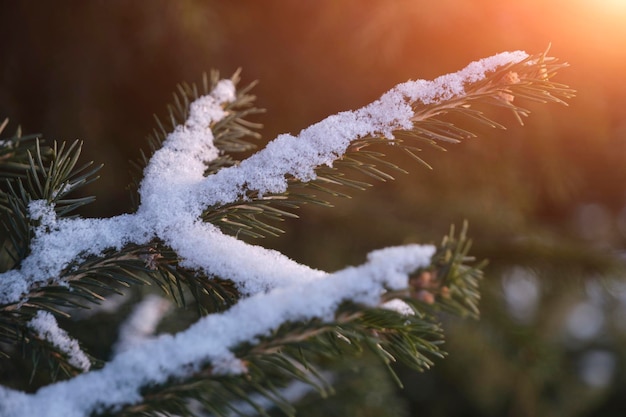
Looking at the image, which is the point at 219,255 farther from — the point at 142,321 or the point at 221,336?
the point at 142,321

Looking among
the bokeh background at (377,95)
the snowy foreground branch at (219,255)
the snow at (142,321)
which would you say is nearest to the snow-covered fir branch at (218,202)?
the snowy foreground branch at (219,255)

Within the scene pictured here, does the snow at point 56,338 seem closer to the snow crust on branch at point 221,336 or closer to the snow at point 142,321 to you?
the snow crust on branch at point 221,336

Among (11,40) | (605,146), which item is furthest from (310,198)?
(605,146)

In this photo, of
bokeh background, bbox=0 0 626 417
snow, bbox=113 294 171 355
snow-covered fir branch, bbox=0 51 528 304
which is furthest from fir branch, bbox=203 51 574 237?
bokeh background, bbox=0 0 626 417

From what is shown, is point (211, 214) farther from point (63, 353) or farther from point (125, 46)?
point (125, 46)

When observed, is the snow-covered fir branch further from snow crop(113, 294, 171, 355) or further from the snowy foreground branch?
snow crop(113, 294, 171, 355)

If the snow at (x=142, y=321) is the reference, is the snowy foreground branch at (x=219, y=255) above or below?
above
